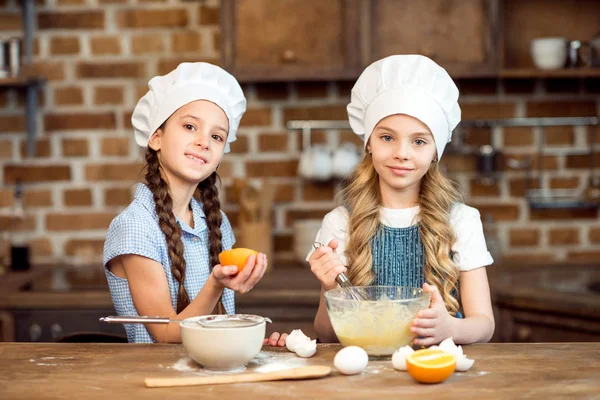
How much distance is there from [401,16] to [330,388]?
195cm

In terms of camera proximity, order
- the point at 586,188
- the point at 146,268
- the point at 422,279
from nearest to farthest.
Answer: the point at 146,268 → the point at 422,279 → the point at 586,188

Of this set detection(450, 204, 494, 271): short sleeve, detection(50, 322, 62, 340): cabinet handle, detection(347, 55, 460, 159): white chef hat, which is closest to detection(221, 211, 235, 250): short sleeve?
detection(347, 55, 460, 159): white chef hat

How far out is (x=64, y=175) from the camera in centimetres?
310

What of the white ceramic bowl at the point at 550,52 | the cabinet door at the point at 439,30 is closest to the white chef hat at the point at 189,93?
the cabinet door at the point at 439,30

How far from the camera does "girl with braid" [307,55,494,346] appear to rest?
5.57 ft

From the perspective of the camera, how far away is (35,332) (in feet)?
8.66

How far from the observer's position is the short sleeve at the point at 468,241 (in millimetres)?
1711

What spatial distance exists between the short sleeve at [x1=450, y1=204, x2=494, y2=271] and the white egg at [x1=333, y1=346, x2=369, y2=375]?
548mm

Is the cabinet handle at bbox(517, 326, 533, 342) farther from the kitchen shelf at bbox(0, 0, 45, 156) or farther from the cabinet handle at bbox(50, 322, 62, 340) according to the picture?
the kitchen shelf at bbox(0, 0, 45, 156)

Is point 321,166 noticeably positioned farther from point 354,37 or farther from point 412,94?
point 412,94

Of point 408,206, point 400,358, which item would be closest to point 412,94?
point 408,206

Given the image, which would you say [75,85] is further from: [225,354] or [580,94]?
[225,354]

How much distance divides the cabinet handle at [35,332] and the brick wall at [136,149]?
52cm

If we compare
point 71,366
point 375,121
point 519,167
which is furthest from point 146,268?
point 519,167
